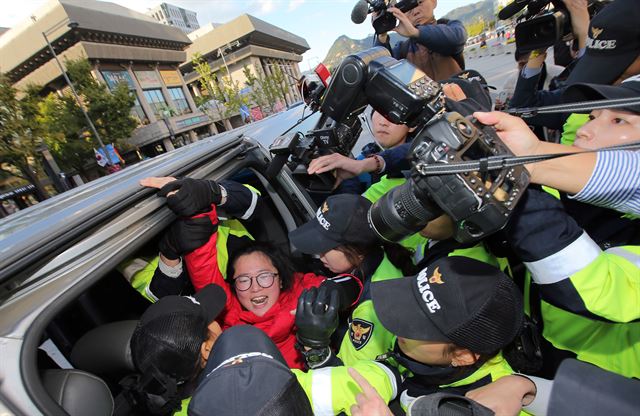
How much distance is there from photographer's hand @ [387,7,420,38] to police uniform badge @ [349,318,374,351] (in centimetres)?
196

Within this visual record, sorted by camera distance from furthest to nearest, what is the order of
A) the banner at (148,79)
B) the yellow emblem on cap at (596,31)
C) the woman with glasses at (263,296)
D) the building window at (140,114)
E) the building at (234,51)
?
1. the building at (234,51)
2. the banner at (148,79)
3. the building window at (140,114)
4. the woman with glasses at (263,296)
5. the yellow emblem on cap at (596,31)

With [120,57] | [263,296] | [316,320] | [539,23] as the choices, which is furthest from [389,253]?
[120,57]

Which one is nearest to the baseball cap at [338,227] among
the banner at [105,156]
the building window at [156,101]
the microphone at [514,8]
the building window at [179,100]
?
the microphone at [514,8]

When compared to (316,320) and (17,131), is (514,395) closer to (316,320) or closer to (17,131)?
(316,320)

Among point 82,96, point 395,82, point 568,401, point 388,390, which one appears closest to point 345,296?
point 388,390

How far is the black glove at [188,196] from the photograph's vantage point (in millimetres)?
1474

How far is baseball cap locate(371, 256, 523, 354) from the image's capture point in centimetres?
101

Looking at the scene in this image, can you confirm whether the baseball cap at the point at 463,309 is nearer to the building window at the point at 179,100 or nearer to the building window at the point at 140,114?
the building window at the point at 140,114

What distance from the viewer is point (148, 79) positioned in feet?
91.1

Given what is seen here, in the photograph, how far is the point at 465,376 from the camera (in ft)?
3.76

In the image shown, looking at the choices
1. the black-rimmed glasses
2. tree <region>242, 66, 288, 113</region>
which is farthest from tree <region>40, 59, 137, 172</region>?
the black-rimmed glasses

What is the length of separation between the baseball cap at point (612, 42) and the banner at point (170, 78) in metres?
33.4

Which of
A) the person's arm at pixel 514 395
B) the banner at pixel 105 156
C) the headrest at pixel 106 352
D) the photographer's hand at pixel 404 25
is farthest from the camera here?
the banner at pixel 105 156

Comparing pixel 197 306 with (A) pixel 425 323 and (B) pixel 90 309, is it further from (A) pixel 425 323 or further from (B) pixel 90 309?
(A) pixel 425 323
